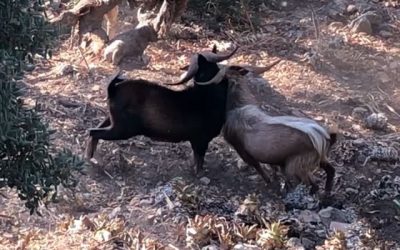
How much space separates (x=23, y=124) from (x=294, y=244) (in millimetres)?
2123

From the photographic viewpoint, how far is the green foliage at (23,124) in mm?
3547

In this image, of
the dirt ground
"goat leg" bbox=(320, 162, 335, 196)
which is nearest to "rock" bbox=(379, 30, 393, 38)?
the dirt ground

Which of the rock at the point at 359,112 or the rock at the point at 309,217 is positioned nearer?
the rock at the point at 309,217

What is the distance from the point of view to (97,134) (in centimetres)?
633

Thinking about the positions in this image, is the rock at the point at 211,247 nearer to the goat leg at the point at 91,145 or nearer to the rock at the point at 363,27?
the goat leg at the point at 91,145

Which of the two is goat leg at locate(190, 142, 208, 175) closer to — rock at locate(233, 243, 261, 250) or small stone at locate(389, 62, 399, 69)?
rock at locate(233, 243, 261, 250)

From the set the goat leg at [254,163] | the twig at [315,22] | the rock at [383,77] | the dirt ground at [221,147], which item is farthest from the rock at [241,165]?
the twig at [315,22]

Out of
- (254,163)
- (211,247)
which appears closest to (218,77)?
(254,163)

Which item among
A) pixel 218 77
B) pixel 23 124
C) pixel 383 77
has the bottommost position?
pixel 383 77

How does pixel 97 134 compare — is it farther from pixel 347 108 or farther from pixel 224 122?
pixel 347 108

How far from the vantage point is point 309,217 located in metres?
5.78

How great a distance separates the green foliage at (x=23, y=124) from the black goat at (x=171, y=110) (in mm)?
2065

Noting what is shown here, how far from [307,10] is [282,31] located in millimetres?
604

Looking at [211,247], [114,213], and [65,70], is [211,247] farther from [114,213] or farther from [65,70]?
[65,70]
